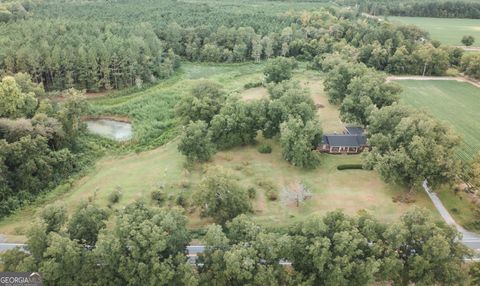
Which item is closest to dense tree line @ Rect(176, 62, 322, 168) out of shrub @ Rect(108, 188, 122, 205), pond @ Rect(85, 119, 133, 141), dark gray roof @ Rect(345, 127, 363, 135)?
dark gray roof @ Rect(345, 127, 363, 135)

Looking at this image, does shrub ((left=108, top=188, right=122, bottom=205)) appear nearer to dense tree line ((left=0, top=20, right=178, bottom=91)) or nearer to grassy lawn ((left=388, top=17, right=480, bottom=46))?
dense tree line ((left=0, top=20, right=178, bottom=91))

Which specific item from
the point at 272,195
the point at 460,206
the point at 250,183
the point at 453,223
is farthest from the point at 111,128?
the point at 460,206

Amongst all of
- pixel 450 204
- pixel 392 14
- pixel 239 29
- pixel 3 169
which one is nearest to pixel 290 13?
pixel 239 29

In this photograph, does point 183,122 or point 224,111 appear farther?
point 183,122

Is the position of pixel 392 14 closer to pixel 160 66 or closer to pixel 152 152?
pixel 160 66

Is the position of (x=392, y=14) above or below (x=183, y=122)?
above

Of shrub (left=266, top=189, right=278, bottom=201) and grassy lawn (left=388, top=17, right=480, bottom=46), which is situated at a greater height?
grassy lawn (left=388, top=17, right=480, bottom=46)
